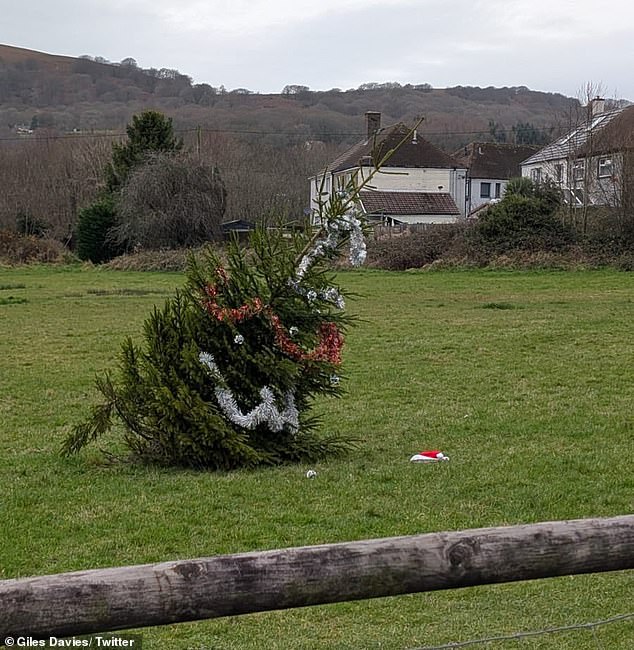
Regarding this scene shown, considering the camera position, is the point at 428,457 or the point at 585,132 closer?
the point at 428,457

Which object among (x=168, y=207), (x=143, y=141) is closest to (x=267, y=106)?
(x=143, y=141)

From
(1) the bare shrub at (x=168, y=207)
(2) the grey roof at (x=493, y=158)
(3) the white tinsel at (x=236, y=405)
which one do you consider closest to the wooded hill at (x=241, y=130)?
(1) the bare shrub at (x=168, y=207)

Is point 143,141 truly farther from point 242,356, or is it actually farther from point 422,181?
point 242,356

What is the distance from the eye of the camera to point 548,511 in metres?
7.39

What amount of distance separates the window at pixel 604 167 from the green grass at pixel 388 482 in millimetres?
22805

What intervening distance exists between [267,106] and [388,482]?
308 feet

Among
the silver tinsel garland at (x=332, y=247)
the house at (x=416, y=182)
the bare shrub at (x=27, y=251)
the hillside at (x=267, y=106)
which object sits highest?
the hillside at (x=267, y=106)

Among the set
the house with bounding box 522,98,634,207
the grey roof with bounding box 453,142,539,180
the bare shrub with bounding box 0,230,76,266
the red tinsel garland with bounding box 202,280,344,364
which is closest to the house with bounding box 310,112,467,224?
the grey roof with bounding box 453,142,539,180

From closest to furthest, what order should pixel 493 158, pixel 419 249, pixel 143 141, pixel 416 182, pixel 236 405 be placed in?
1. pixel 236 405
2. pixel 419 249
3. pixel 143 141
4. pixel 416 182
5. pixel 493 158

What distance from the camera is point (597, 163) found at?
40.4 metres

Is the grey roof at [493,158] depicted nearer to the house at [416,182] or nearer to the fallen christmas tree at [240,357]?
the house at [416,182]

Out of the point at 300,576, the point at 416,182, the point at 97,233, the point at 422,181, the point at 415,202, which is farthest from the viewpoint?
the point at 422,181

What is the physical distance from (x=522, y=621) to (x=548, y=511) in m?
2.36

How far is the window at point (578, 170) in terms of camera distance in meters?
41.5
